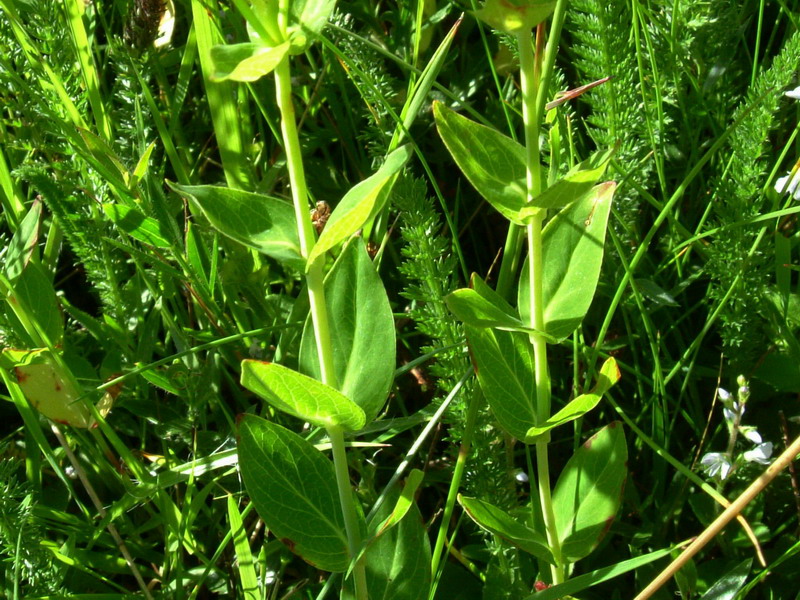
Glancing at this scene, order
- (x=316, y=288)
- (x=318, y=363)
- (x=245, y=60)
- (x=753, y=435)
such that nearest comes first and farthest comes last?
(x=245, y=60), (x=316, y=288), (x=318, y=363), (x=753, y=435)

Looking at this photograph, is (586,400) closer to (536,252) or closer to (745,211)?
(536,252)

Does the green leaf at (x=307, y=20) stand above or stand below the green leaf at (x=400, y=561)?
above

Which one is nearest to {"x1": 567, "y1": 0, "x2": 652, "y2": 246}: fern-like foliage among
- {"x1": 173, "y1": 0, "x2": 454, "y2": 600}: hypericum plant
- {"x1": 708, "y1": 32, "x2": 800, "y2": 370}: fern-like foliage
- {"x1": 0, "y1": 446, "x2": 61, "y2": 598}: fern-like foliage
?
{"x1": 708, "y1": 32, "x2": 800, "y2": 370}: fern-like foliage

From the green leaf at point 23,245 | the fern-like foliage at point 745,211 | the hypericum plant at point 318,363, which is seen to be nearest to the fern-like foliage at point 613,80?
the fern-like foliage at point 745,211

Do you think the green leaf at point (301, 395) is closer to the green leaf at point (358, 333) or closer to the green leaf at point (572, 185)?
Answer: the green leaf at point (358, 333)

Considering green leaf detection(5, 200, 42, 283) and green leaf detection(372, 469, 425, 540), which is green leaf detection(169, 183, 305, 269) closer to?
green leaf detection(372, 469, 425, 540)

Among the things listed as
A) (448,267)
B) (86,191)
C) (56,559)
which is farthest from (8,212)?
(448,267)

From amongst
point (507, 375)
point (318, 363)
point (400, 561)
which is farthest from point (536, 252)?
point (400, 561)
